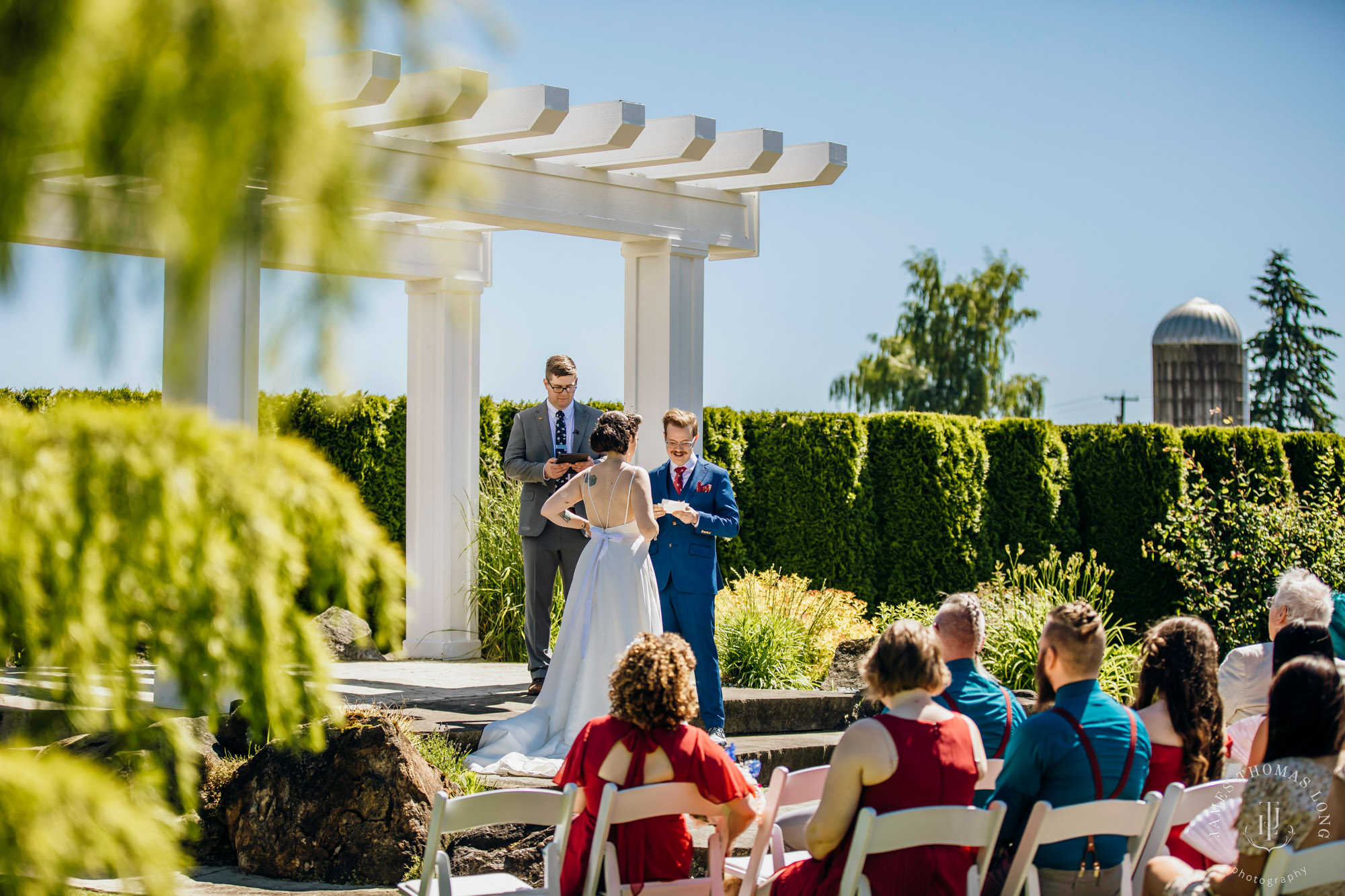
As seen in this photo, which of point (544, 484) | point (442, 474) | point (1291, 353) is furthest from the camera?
point (1291, 353)

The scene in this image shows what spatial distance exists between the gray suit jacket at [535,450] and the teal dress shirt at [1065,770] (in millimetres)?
3948

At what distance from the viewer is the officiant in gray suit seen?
22.9 feet

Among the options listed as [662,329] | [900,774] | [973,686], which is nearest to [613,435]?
[662,329]

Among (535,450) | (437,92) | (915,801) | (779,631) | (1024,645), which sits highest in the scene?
(437,92)

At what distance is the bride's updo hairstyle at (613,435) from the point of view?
5.73 metres

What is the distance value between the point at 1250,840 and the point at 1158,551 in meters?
10.9

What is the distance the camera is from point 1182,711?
12.0 ft

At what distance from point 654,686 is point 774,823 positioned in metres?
0.58

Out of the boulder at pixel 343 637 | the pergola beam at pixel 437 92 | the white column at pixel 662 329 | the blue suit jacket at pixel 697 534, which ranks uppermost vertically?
the white column at pixel 662 329

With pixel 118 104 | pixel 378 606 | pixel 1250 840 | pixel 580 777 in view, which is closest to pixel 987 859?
pixel 1250 840

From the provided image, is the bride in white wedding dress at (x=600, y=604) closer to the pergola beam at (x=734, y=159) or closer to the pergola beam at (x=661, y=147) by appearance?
the pergola beam at (x=661, y=147)

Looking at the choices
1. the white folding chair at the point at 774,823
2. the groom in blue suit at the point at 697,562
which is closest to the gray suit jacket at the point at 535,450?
the groom in blue suit at the point at 697,562

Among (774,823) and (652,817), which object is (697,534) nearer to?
(774,823)

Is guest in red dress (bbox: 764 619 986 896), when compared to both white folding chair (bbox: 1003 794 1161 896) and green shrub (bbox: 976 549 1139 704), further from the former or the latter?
green shrub (bbox: 976 549 1139 704)
